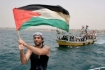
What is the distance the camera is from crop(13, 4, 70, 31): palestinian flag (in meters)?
4.09

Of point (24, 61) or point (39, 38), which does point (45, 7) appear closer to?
point (39, 38)

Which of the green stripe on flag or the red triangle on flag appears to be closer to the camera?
the red triangle on flag

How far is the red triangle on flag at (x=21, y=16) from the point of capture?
3.91 metres

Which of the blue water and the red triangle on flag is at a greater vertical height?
the red triangle on flag

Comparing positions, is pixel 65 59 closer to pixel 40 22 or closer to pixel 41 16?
pixel 41 16

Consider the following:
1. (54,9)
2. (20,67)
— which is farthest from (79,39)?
(54,9)

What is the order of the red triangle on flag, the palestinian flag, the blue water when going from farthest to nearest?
the blue water < the palestinian flag < the red triangle on flag

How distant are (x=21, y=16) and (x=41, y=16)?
62cm

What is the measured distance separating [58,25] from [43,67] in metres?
1.70

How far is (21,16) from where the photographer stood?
409 centimetres

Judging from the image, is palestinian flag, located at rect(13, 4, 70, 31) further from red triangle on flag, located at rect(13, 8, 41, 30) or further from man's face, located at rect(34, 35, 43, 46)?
man's face, located at rect(34, 35, 43, 46)

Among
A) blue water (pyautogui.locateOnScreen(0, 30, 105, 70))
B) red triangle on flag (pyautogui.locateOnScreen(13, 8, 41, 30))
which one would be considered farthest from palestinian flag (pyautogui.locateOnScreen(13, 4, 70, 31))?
blue water (pyautogui.locateOnScreen(0, 30, 105, 70))

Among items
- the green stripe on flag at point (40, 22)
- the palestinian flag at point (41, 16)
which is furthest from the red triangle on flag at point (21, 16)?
the green stripe on flag at point (40, 22)

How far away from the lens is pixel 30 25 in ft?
14.2
